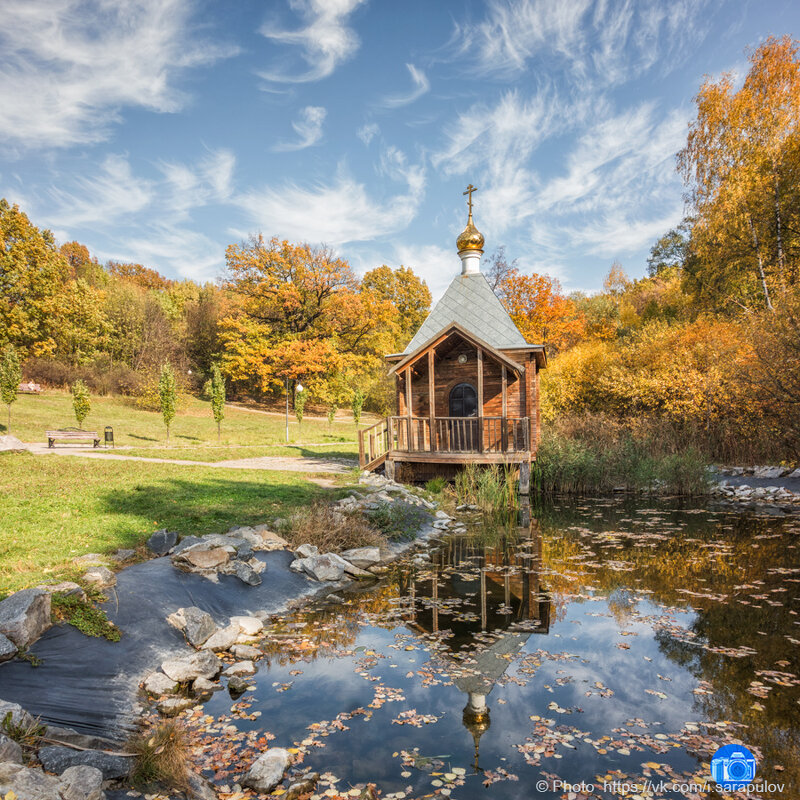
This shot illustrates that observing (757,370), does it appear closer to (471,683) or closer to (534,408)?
(534,408)

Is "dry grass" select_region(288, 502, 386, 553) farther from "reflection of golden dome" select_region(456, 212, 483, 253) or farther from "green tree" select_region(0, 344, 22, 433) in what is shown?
"green tree" select_region(0, 344, 22, 433)

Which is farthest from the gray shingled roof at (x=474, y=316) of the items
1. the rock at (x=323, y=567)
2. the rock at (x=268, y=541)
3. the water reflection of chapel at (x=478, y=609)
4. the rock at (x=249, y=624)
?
the rock at (x=249, y=624)

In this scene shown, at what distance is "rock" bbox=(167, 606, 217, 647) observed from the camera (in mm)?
5102

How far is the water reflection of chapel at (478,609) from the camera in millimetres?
4676

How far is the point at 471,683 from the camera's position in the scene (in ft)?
14.8

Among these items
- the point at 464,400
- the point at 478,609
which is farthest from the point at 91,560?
the point at 464,400

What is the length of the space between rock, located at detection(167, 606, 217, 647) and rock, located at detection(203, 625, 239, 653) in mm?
63

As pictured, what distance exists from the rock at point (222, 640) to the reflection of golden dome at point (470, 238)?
15.4 meters

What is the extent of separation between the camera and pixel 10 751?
283cm

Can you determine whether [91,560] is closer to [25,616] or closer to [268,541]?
[25,616]

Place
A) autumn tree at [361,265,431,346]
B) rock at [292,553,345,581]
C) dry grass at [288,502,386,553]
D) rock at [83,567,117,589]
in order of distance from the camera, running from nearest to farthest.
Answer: rock at [83,567,117,589]
rock at [292,553,345,581]
dry grass at [288,502,386,553]
autumn tree at [361,265,431,346]

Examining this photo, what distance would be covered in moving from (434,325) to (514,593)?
34.8 ft

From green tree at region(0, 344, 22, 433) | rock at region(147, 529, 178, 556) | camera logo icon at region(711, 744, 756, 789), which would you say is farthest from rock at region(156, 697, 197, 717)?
green tree at region(0, 344, 22, 433)

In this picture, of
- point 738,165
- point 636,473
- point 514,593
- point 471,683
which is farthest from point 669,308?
point 471,683
